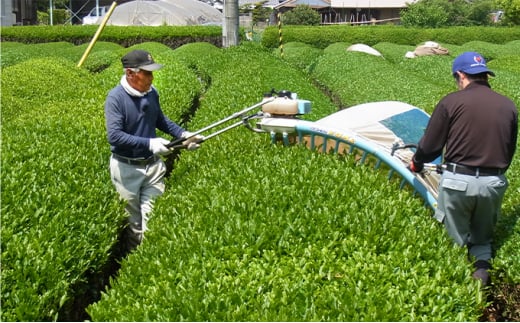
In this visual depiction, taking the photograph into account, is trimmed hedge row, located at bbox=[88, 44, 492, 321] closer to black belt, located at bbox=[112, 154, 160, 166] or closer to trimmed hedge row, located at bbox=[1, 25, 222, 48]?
black belt, located at bbox=[112, 154, 160, 166]

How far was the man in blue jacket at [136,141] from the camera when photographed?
542 centimetres

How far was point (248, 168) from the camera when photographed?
17.6 feet

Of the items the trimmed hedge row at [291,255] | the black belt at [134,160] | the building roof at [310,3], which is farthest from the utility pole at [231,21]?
the building roof at [310,3]

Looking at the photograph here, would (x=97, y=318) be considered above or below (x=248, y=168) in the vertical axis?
below

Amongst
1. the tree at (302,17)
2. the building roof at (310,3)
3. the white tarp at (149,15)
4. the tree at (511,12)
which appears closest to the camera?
the tree at (511,12)

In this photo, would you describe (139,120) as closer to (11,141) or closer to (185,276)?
(11,141)

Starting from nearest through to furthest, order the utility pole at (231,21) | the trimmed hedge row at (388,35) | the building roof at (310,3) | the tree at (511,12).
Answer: the utility pole at (231,21), the trimmed hedge row at (388,35), the tree at (511,12), the building roof at (310,3)

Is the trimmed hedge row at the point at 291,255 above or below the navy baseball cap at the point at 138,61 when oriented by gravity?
below

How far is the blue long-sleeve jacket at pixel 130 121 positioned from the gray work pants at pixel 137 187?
0.15 m

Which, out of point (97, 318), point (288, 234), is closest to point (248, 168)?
point (288, 234)

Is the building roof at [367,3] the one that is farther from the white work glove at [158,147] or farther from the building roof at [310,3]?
the white work glove at [158,147]

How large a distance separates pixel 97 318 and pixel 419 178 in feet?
10.9

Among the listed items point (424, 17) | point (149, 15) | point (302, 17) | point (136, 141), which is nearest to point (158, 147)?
point (136, 141)

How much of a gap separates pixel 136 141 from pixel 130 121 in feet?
1.11
